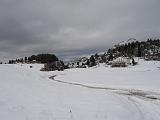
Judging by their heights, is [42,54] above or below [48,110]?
above

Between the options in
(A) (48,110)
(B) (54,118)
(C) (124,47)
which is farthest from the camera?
(C) (124,47)

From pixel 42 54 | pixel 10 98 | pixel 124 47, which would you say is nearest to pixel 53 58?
pixel 42 54

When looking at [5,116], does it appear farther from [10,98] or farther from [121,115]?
[121,115]

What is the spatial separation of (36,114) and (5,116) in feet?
4.49

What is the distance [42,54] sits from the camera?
534 ft

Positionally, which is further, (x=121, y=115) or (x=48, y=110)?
(x=121, y=115)

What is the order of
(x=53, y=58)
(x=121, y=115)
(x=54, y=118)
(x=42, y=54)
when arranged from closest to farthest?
1. (x=54, y=118)
2. (x=121, y=115)
3. (x=53, y=58)
4. (x=42, y=54)

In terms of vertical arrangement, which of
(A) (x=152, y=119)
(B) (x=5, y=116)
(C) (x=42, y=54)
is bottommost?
(A) (x=152, y=119)

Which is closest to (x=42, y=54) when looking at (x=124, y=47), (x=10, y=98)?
(x=124, y=47)

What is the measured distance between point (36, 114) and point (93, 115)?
274cm

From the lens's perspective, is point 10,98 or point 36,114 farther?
point 10,98

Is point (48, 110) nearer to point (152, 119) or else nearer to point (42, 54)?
point (152, 119)

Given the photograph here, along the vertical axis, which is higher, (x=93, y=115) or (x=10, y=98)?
(x=10, y=98)

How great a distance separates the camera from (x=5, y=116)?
9.46 metres
